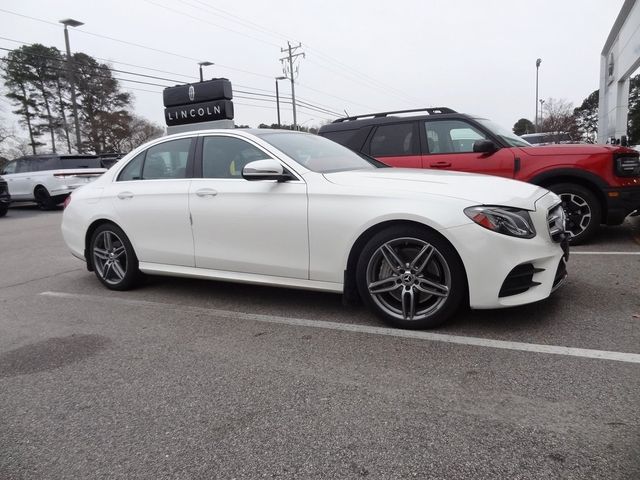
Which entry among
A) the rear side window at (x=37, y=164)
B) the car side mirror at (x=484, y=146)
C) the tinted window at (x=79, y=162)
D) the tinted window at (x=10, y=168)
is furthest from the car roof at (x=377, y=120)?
the tinted window at (x=10, y=168)

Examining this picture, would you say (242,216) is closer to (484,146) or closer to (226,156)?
(226,156)

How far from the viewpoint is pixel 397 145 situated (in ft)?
22.6

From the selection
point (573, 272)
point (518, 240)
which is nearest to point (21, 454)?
point (518, 240)

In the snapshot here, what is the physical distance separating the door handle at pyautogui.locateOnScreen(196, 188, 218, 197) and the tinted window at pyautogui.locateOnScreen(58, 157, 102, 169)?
13423mm

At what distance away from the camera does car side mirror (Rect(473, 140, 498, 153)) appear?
20.1 ft

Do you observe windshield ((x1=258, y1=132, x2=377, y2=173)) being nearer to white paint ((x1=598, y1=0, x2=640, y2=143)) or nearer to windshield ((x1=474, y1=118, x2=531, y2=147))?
windshield ((x1=474, y1=118, x2=531, y2=147))

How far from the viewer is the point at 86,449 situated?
2.30m

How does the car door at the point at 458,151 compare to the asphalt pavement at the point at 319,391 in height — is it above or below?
above

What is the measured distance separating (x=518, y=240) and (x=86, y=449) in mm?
2783

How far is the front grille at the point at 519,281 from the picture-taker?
129 inches

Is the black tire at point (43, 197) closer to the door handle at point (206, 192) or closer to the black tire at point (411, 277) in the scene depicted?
the door handle at point (206, 192)

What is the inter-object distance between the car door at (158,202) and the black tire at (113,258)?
0.47ft

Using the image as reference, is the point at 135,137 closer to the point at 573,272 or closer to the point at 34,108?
the point at 34,108

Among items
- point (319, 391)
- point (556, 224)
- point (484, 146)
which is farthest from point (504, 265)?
point (484, 146)
